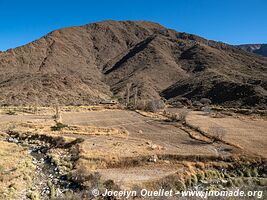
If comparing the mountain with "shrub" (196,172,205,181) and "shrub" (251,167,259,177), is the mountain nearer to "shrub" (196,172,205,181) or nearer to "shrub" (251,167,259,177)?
"shrub" (251,167,259,177)

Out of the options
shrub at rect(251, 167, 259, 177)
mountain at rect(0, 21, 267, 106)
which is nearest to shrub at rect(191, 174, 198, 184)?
shrub at rect(251, 167, 259, 177)

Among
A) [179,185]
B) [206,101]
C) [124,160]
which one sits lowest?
[179,185]

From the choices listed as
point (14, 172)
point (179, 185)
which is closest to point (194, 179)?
Answer: point (179, 185)

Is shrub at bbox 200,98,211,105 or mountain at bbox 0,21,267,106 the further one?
mountain at bbox 0,21,267,106

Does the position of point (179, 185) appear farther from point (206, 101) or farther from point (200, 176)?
point (206, 101)

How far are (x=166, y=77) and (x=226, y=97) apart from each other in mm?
49747

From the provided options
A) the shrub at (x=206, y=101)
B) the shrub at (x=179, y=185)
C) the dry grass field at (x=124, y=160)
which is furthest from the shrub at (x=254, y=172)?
the shrub at (x=206, y=101)

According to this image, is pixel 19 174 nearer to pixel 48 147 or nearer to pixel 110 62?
pixel 48 147

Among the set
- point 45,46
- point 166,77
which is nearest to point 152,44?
point 166,77

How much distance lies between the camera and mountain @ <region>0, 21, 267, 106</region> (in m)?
91.9

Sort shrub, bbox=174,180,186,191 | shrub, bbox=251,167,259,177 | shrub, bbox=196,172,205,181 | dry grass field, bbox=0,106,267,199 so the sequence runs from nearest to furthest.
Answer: shrub, bbox=174,180,186,191 → dry grass field, bbox=0,106,267,199 → shrub, bbox=196,172,205,181 → shrub, bbox=251,167,259,177

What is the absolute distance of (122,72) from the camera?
148m

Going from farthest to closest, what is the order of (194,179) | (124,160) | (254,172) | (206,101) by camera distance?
(206,101) → (124,160) → (254,172) → (194,179)

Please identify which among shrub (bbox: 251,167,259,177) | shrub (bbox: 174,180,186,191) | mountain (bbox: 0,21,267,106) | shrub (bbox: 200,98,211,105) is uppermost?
mountain (bbox: 0,21,267,106)
